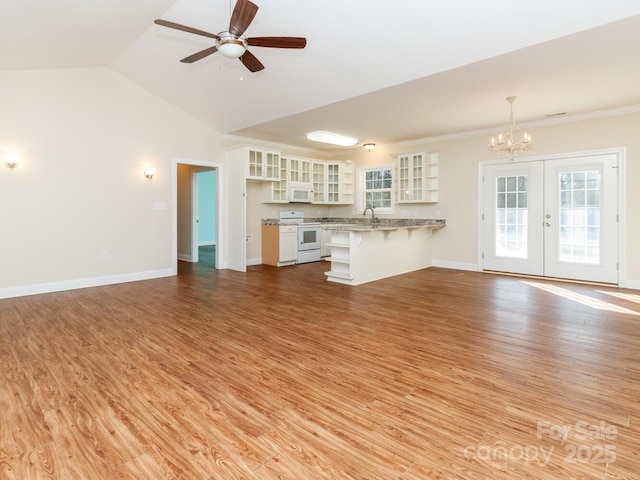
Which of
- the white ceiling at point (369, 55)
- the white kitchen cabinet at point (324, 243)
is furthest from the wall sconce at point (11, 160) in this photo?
the white kitchen cabinet at point (324, 243)

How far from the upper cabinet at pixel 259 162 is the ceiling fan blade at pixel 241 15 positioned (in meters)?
3.81

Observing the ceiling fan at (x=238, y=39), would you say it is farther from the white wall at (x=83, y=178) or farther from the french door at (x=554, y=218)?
the french door at (x=554, y=218)

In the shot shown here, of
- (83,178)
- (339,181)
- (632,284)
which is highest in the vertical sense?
(339,181)

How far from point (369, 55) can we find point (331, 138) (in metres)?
3.37

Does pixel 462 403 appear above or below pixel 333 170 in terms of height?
below

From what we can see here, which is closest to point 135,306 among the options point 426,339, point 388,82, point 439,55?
point 426,339

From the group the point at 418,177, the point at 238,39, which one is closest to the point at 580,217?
the point at 418,177

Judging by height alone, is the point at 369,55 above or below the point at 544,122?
above

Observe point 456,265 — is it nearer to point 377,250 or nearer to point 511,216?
point 511,216

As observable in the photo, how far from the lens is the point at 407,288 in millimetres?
5348

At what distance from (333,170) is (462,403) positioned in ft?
23.9

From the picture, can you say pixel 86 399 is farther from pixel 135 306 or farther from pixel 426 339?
pixel 426 339

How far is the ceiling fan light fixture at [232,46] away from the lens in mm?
3227

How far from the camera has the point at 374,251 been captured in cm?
592
